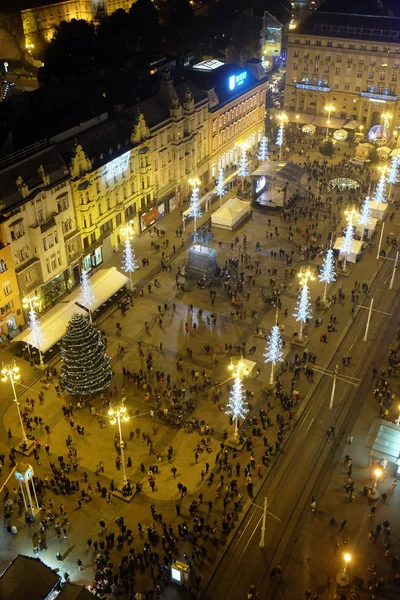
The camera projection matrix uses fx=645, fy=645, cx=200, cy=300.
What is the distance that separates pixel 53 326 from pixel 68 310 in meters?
2.65

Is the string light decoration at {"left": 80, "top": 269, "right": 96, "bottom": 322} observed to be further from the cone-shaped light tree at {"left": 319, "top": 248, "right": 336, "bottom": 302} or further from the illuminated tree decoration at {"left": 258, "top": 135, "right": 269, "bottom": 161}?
the illuminated tree decoration at {"left": 258, "top": 135, "right": 269, "bottom": 161}

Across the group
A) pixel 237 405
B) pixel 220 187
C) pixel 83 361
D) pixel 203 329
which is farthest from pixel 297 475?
pixel 220 187

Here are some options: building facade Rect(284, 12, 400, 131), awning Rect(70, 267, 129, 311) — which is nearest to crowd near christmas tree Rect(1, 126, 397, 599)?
awning Rect(70, 267, 129, 311)

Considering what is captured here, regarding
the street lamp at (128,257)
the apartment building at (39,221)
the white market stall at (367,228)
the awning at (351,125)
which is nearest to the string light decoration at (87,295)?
the apartment building at (39,221)

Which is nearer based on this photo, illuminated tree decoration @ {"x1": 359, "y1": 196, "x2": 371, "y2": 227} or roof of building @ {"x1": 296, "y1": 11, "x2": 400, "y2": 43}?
illuminated tree decoration @ {"x1": 359, "y1": 196, "x2": 371, "y2": 227}

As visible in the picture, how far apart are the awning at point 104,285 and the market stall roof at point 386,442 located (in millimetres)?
29330

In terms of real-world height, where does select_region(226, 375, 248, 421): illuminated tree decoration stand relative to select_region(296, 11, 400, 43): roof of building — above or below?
below

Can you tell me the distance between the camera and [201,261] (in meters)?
69.4

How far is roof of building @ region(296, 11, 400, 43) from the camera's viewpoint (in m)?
105

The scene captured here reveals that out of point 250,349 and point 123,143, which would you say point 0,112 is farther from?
point 250,349

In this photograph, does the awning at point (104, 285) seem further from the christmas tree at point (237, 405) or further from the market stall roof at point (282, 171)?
the market stall roof at point (282, 171)

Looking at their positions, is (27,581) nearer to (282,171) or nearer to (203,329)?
(203,329)

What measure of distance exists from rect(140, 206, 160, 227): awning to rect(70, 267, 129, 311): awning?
13.2m

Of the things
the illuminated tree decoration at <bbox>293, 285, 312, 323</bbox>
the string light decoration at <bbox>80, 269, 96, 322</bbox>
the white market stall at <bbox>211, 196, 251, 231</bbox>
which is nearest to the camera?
the illuminated tree decoration at <bbox>293, 285, 312, 323</bbox>
